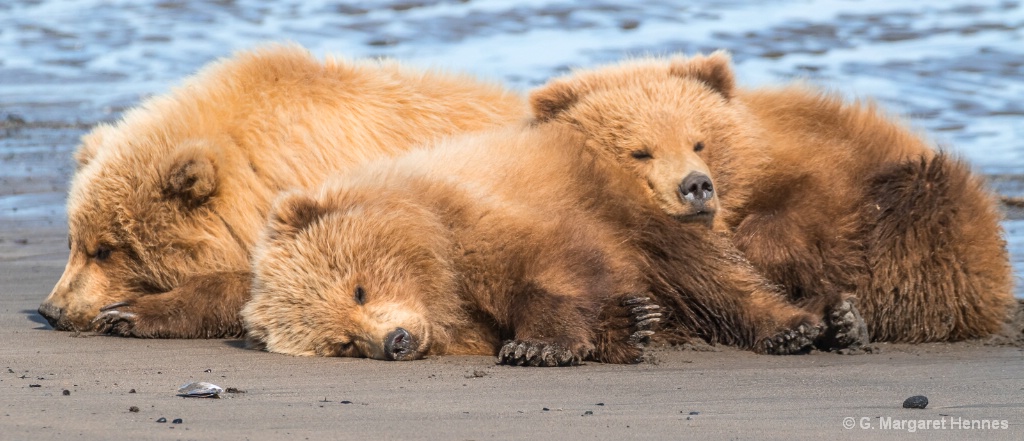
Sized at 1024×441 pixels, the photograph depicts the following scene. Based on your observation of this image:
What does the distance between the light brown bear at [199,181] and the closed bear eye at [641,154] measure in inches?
53.8

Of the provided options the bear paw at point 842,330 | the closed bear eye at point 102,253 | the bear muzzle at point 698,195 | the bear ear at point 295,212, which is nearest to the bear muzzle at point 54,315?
the closed bear eye at point 102,253

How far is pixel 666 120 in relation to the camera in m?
6.56

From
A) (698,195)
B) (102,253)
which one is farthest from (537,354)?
(102,253)

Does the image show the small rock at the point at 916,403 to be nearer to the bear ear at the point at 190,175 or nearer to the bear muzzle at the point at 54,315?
the bear ear at the point at 190,175

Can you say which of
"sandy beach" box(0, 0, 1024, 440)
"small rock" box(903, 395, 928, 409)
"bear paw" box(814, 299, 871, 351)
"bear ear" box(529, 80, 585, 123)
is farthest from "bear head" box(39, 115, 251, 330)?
"small rock" box(903, 395, 928, 409)

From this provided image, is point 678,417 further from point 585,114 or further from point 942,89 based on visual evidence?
point 942,89

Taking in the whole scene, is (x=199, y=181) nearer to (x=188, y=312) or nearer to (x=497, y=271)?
(x=188, y=312)

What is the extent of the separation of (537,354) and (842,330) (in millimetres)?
1487

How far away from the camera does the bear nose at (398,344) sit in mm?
5703

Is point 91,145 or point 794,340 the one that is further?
point 91,145

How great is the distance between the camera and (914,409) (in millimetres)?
4656

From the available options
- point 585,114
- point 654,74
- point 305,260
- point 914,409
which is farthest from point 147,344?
point 914,409

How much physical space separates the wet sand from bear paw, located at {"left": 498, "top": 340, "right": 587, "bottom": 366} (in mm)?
64

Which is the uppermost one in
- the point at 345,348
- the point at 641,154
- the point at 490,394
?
the point at 641,154
